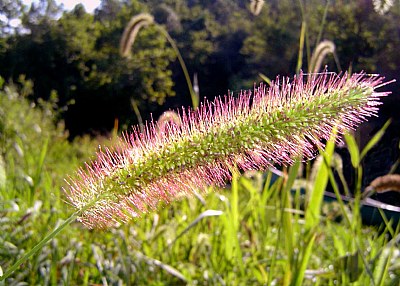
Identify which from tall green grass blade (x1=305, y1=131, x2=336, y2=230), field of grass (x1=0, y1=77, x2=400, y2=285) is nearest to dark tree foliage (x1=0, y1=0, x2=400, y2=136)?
field of grass (x1=0, y1=77, x2=400, y2=285)

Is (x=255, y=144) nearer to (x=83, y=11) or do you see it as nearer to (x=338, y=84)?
(x=338, y=84)

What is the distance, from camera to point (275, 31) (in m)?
17.3

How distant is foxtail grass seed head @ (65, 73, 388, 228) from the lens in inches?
32.2

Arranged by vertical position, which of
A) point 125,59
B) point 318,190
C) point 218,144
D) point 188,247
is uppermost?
point 218,144

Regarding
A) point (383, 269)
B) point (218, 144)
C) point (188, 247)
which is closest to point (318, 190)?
point (383, 269)

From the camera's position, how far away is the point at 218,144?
32.6 inches

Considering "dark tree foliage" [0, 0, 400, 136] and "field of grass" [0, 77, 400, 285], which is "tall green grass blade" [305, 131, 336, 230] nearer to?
"field of grass" [0, 77, 400, 285]

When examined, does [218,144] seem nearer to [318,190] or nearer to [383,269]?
[383,269]

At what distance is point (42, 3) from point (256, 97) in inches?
966

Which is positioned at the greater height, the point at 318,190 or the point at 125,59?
the point at 318,190

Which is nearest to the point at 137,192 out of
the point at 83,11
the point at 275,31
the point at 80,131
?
the point at 275,31

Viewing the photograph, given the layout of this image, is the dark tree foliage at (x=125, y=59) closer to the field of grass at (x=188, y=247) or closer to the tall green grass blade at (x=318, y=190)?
the field of grass at (x=188, y=247)

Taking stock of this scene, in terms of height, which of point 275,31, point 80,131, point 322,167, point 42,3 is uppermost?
point 42,3

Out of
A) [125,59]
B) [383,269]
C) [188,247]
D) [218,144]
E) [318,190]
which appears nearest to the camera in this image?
[218,144]
